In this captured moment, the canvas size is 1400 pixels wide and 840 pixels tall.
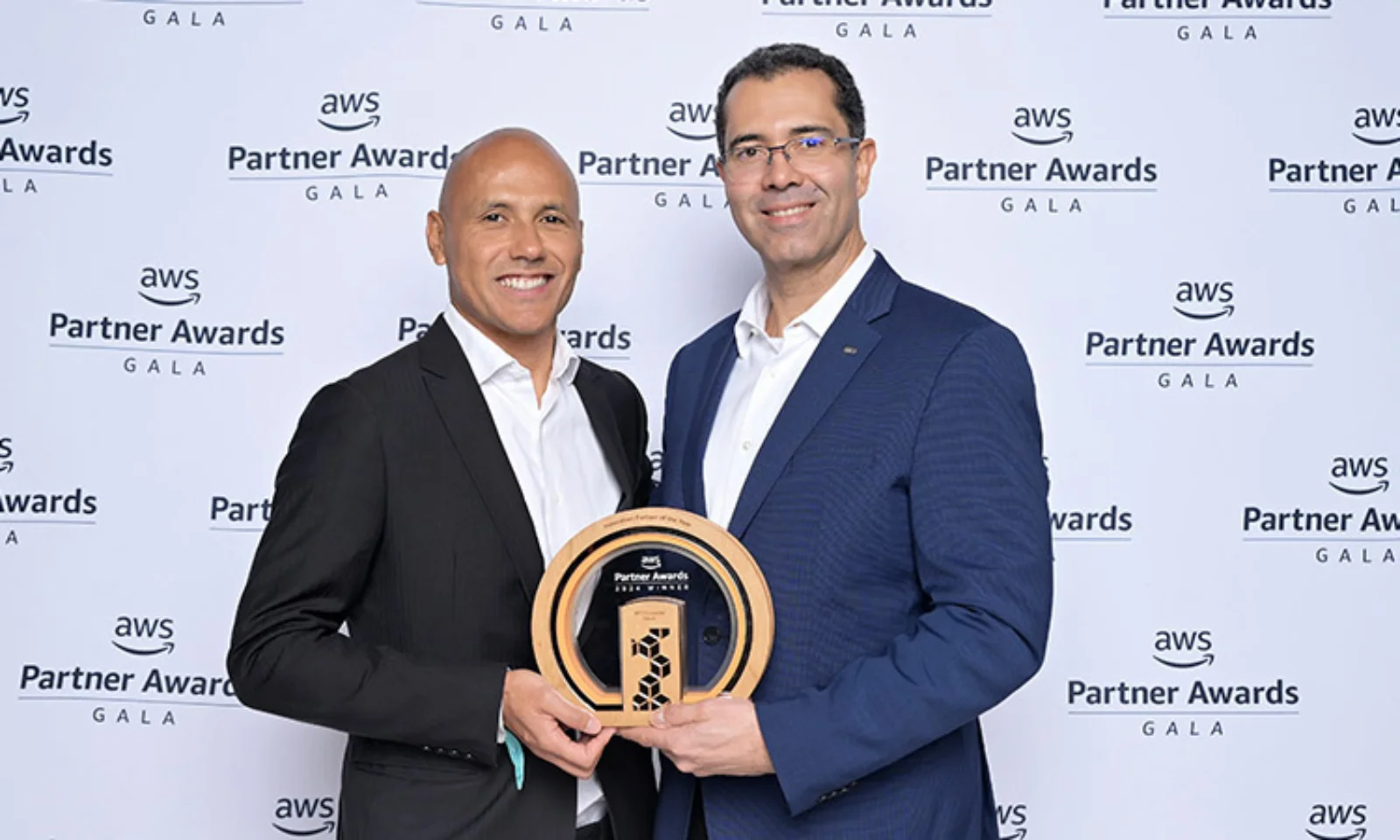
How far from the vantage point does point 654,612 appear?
61.1 inches

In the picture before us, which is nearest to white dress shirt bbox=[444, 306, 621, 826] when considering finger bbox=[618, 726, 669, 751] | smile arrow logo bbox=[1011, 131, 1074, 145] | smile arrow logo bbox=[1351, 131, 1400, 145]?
finger bbox=[618, 726, 669, 751]

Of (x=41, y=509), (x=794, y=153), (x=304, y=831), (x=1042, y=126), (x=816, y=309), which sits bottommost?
(x=304, y=831)

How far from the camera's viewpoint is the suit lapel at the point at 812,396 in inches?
64.0

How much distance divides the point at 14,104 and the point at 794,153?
5.68 ft

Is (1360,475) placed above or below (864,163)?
below

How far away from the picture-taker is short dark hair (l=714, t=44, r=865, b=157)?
1.80m

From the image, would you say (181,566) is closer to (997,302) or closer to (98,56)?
(98,56)

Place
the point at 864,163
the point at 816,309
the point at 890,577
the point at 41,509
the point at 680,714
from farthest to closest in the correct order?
1. the point at 41,509
2. the point at 864,163
3. the point at 816,309
4. the point at 890,577
5. the point at 680,714

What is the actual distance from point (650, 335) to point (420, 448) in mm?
941

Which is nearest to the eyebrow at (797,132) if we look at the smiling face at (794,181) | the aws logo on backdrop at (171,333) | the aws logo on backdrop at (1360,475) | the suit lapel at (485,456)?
the smiling face at (794,181)

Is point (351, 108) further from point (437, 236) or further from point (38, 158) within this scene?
point (437, 236)

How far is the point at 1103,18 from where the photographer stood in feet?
8.40

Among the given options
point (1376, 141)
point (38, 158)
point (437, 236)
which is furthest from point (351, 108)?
point (1376, 141)

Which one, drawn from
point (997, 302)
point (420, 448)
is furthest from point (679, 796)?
point (997, 302)
